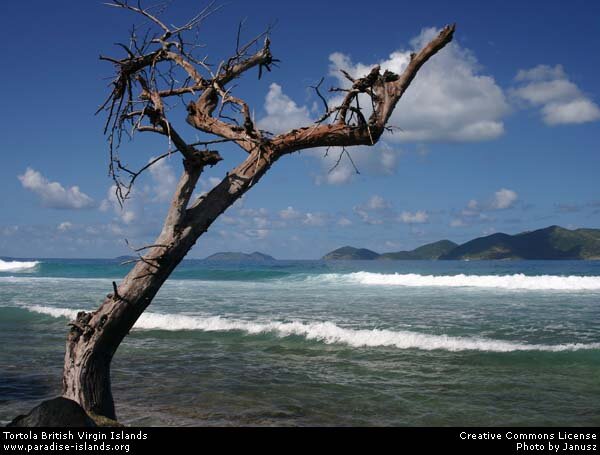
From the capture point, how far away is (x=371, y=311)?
20750 mm

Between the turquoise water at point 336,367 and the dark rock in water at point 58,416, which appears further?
the turquoise water at point 336,367

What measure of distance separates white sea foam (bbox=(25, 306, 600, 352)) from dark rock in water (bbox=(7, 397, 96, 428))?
917cm

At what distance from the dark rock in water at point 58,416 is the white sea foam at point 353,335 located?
30.1ft

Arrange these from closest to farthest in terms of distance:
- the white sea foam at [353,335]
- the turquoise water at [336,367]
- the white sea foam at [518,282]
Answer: the turquoise water at [336,367] → the white sea foam at [353,335] → the white sea foam at [518,282]

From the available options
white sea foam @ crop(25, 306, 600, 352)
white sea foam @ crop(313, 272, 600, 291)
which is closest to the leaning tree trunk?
white sea foam @ crop(25, 306, 600, 352)

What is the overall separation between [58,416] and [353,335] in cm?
1013

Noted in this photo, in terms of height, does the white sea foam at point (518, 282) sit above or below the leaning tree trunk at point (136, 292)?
below

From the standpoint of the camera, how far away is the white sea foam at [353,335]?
1218 centimetres

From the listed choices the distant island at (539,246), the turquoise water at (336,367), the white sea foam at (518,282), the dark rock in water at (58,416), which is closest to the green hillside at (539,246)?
the distant island at (539,246)

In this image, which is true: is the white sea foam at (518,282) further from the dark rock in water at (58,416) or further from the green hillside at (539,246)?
the green hillside at (539,246)

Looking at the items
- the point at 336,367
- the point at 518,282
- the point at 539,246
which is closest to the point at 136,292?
the point at 336,367

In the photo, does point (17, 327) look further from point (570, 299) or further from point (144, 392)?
point (570, 299)

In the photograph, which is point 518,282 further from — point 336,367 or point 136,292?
point 136,292

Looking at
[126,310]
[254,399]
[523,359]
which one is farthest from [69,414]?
[523,359]
